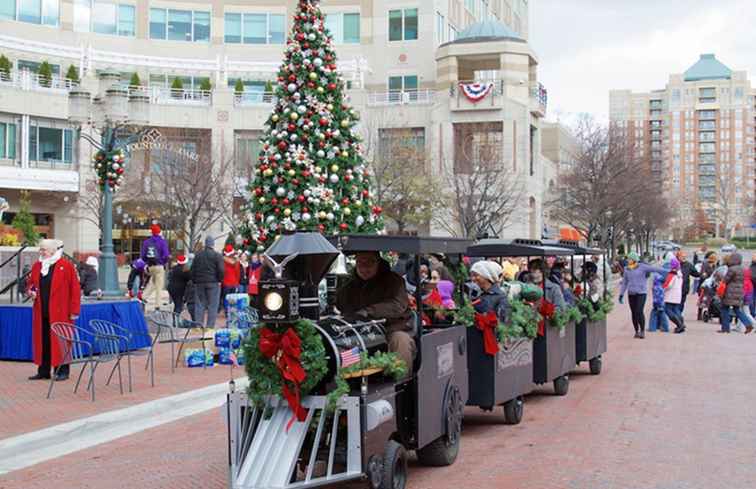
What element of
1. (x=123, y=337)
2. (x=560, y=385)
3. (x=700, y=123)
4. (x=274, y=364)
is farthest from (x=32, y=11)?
(x=700, y=123)

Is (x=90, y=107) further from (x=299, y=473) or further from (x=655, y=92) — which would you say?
(x=655, y=92)

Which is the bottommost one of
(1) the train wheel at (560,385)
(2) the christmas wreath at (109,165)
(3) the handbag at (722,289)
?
(1) the train wheel at (560,385)

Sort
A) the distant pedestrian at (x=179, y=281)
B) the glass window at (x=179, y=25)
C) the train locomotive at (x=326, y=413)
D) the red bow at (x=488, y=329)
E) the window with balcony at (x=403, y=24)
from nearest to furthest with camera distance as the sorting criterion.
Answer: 1. the train locomotive at (x=326, y=413)
2. the red bow at (x=488, y=329)
3. the distant pedestrian at (x=179, y=281)
4. the glass window at (x=179, y=25)
5. the window with balcony at (x=403, y=24)

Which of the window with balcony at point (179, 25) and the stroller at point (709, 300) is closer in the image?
the stroller at point (709, 300)

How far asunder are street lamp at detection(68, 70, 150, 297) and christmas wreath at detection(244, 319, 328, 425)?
12.0 metres

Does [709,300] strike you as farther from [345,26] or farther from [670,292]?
[345,26]

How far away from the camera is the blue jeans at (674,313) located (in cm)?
2173

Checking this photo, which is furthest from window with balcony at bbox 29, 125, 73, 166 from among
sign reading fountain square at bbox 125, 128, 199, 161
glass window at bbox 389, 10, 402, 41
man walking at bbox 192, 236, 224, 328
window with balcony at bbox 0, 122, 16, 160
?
man walking at bbox 192, 236, 224, 328

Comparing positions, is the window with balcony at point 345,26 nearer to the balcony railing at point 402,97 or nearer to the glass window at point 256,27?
the glass window at point 256,27

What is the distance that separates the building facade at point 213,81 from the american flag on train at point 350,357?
1494 inches

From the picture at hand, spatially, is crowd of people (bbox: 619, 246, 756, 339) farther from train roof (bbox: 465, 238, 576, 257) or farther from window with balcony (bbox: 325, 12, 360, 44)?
window with balcony (bbox: 325, 12, 360, 44)

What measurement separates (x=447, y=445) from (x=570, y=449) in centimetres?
143

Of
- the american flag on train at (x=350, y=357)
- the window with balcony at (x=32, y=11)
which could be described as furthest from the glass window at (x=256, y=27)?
the american flag on train at (x=350, y=357)

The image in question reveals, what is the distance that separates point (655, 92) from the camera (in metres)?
186
